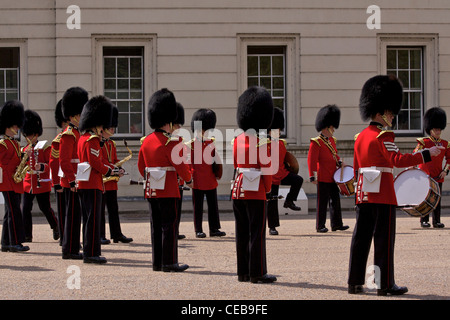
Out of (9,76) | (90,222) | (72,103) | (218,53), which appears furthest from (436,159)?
(9,76)

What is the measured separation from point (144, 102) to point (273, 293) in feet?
33.7

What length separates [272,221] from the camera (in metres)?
10.0

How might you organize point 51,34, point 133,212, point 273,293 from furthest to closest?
point 51,34, point 133,212, point 273,293

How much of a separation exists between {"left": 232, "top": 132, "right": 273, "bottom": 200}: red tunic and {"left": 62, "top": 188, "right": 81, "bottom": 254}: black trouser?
82.4 inches

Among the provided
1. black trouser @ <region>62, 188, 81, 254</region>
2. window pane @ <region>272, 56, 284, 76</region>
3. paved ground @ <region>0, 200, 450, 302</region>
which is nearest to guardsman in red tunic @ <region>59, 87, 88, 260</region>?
black trouser @ <region>62, 188, 81, 254</region>

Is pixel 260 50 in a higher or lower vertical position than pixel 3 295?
higher

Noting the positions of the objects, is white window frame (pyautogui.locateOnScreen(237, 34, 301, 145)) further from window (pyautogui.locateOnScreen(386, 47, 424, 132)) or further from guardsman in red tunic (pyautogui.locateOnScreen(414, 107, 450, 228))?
guardsman in red tunic (pyautogui.locateOnScreen(414, 107, 450, 228))

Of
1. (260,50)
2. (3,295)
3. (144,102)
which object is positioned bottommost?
(3,295)

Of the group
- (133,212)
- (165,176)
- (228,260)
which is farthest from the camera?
(133,212)

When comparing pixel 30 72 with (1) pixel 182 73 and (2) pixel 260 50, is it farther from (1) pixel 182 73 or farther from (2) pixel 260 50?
(2) pixel 260 50

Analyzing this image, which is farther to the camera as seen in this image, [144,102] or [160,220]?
[144,102]

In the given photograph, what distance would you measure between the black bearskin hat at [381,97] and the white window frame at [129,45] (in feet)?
31.8

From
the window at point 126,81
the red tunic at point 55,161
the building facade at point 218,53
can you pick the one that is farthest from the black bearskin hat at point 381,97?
the window at point 126,81

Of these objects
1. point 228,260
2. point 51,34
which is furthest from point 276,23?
point 228,260
